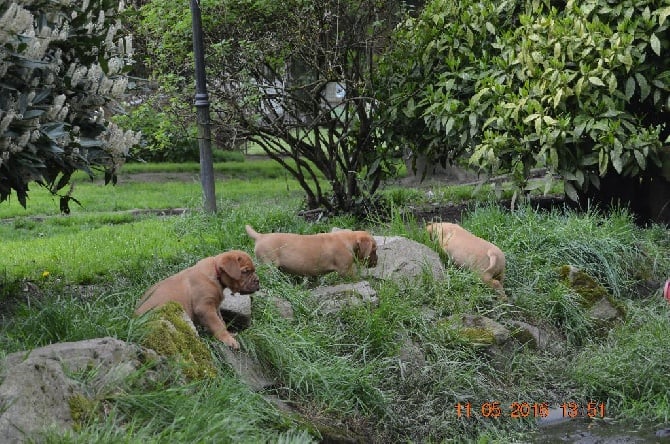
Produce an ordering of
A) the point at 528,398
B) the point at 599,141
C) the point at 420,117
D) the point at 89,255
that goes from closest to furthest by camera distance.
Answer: the point at 528,398 < the point at 89,255 < the point at 599,141 < the point at 420,117

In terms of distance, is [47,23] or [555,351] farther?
[555,351]

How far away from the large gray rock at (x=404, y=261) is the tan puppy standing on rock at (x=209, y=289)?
1960mm

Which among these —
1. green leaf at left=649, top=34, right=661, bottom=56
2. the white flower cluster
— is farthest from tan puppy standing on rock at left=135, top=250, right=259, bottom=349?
green leaf at left=649, top=34, right=661, bottom=56

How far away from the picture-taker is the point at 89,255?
31.0ft

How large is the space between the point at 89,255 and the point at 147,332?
409 cm

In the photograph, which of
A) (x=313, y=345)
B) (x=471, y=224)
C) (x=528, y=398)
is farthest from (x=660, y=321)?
(x=313, y=345)

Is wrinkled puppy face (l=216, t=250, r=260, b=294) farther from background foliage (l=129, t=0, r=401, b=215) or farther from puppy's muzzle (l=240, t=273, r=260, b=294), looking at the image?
background foliage (l=129, t=0, r=401, b=215)

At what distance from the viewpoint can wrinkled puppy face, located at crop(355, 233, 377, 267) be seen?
8016 mm

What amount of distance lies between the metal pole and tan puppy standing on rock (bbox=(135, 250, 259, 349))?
3.79m

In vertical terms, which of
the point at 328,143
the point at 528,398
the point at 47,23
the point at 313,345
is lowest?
the point at 528,398

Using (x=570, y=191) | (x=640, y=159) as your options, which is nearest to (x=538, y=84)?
(x=570, y=191)

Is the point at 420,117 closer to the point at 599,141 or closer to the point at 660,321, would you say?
the point at 599,141

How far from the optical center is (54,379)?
4684mm
